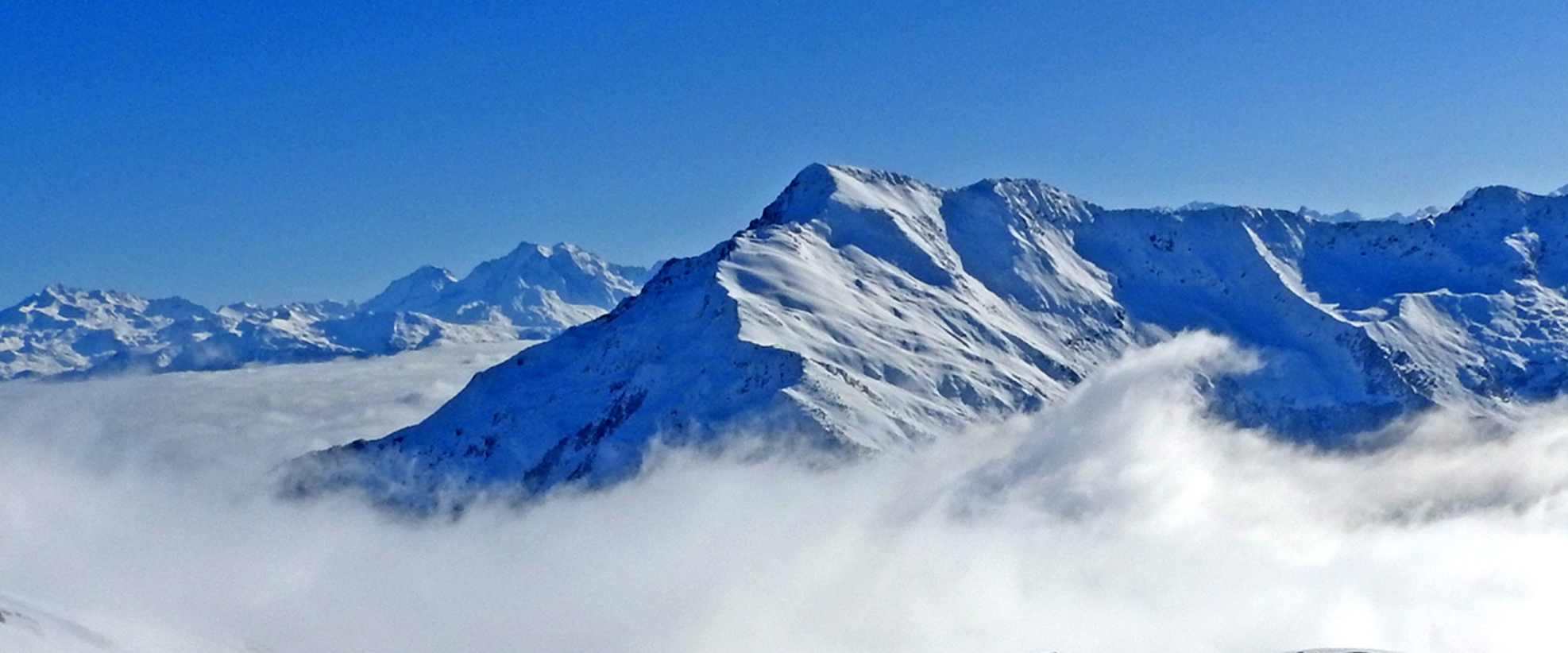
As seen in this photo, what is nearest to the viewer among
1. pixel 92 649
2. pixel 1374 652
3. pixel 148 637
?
pixel 1374 652

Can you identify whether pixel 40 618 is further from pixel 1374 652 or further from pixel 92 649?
pixel 1374 652

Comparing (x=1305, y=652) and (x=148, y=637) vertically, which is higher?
(x=148, y=637)

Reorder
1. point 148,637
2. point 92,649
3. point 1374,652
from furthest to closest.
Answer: point 148,637, point 92,649, point 1374,652

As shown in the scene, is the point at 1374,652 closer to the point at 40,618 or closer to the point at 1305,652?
the point at 1305,652

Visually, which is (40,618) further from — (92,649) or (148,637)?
(148,637)

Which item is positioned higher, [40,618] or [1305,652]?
[40,618]

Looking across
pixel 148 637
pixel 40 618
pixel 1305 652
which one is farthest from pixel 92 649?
pixel 1305 652

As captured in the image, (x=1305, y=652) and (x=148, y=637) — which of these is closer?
(x=1305, y=652)

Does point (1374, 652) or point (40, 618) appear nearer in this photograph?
point (1374, 652)

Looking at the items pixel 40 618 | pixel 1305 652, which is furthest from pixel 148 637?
pixel 1305 652
